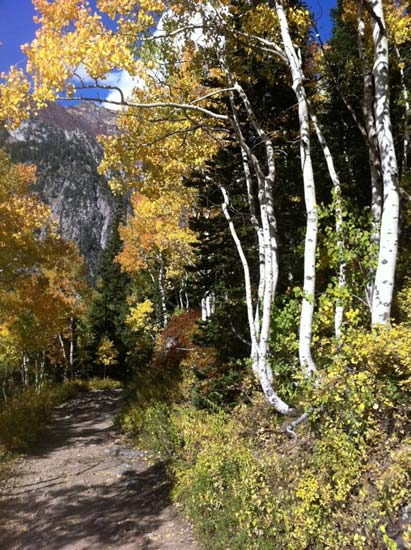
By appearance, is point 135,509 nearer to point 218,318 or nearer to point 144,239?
point 218,318

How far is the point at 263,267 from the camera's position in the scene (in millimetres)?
7270

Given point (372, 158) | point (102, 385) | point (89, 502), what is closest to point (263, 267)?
point (372, 158)

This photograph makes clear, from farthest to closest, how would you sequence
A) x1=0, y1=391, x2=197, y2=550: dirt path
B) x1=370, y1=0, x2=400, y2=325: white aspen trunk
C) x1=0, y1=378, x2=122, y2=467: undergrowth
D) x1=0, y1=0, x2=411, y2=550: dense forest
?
x1=0, y1=378, x2=122, y2=467: undergrowth < x1=0, y1=391, x2=197, y2=550: dirt path < x1=370, y1=0, x2=400, y2=325: white aspen trunk < x1=0, y1=0, x2=411, y2=550: dense forest

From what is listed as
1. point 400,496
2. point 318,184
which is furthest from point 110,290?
point 400,496

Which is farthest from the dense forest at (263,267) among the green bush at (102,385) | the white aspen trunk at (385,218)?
the green bush at (102,385)

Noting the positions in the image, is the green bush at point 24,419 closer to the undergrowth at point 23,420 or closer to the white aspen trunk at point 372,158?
the undergrowth at point 23,420

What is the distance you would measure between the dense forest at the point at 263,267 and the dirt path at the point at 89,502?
0.47 m

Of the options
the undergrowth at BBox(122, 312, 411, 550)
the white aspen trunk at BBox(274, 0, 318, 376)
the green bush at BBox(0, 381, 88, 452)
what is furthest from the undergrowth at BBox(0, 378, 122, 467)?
the white aspen trunk at BBox(274, 0, 318, 376)

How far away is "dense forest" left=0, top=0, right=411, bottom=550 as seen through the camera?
383cm

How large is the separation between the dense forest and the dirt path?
0.47 metres

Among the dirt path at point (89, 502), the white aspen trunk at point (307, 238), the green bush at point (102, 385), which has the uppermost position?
the white aspen trunk at point (307, 238)

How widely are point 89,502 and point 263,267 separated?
16.2ft

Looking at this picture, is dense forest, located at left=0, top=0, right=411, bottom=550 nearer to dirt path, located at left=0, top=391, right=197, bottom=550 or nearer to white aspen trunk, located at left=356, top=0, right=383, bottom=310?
white aspen trunk, located at left=356, top=0, right=383, bottom=310

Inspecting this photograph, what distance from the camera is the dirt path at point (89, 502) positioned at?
556 centimetres
